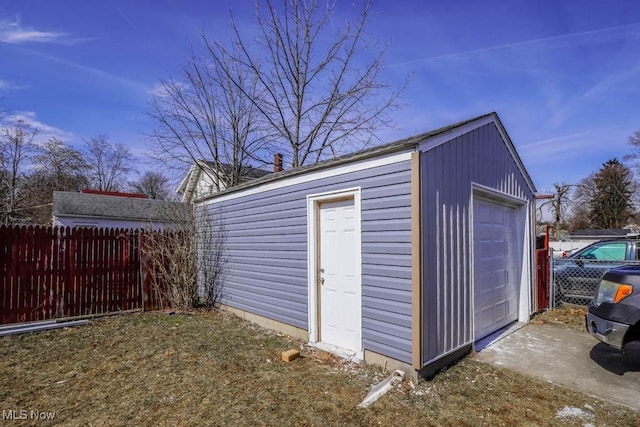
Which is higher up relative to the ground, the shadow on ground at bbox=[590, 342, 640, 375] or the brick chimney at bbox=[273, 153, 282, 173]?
the brick chimney at bbox=[273, 153, 282, 173]

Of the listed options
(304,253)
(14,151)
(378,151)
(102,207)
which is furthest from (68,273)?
(14,151)

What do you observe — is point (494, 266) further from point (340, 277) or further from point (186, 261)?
point (186, 261)

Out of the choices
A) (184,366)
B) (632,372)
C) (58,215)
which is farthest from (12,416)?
(58,215)

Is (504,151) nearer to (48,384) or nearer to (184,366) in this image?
(184,366)

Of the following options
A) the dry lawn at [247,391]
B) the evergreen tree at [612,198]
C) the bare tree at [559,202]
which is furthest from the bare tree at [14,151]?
the evergreen tree at [612,198]

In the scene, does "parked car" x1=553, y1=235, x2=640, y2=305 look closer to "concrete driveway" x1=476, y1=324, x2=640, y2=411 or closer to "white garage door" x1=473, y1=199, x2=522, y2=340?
"white garage door" x1=473, y1=199, x2=522, y2=340

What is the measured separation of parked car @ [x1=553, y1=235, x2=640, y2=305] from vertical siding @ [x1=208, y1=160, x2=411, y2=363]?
5.96 m

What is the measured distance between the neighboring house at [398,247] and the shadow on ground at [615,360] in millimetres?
1368

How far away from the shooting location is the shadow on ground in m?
4.21

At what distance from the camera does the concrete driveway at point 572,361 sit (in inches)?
145

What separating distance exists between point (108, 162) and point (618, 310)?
3929 cm
